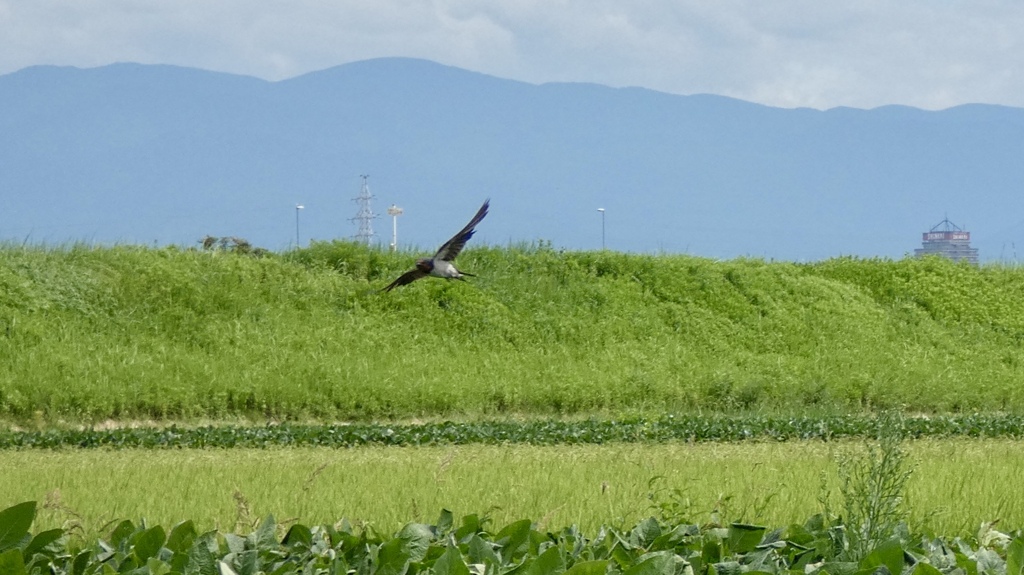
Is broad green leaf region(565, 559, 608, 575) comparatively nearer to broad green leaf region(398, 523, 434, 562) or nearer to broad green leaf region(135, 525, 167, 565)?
broad green leaf region(398, 523, 434, 562)

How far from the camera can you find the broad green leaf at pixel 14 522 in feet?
12.5

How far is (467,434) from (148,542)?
11516 millimetres

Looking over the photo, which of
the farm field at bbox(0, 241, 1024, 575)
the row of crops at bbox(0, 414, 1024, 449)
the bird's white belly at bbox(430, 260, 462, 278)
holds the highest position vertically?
the bird's white belly at bbox(430, 260, 462, 278)

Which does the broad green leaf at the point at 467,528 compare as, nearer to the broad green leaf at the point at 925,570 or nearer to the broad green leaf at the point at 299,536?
the broad green leaf at the point at 299,536

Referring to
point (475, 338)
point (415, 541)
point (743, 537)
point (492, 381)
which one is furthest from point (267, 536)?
point (475, 338)

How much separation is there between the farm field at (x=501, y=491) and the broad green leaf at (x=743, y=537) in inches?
15.1

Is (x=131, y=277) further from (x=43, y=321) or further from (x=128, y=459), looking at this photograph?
(x=128, y=459)

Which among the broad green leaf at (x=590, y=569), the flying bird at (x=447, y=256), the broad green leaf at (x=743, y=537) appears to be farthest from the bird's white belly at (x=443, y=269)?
the broad green leaf at (x=590, y=569)

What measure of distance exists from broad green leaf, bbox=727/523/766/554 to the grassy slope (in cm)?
1526

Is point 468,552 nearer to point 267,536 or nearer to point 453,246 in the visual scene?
point 267,536

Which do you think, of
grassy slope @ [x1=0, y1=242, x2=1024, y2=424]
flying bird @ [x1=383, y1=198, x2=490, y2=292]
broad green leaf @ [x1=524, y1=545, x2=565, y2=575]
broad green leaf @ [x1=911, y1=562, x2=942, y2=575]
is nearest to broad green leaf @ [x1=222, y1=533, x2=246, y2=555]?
broad green leaf @ [x1=524, y1=545, x2=565, y2=575]

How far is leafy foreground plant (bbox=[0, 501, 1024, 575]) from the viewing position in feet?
12.5

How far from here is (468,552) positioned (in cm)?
402

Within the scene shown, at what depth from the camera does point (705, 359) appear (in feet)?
75.6
